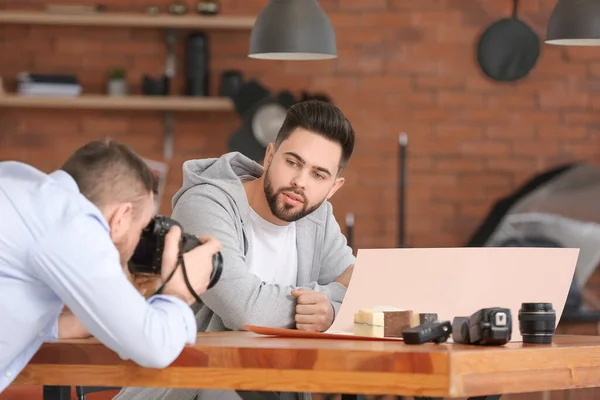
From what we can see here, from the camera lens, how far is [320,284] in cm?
260

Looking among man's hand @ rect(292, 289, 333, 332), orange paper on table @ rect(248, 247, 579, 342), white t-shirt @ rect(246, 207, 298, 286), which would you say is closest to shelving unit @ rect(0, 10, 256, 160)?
white t-shirt @ rect(246, 207, 298, 286)

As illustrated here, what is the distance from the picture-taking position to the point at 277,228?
251 cm

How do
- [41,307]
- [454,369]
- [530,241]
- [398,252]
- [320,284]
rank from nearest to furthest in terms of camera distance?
[454,369] → [41,307] → [398,252] → [320,284] → [530,241]

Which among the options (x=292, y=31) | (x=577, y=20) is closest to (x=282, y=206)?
(x=292, y=31)

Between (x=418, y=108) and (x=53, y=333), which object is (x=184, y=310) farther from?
(x=418, y=108)

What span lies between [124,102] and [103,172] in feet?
11.2

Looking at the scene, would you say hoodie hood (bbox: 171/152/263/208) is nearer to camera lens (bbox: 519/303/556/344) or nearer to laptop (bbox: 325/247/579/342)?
laptop (bbox: 325/247/579/342)

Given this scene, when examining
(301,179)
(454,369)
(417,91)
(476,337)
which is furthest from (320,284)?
(417,91)

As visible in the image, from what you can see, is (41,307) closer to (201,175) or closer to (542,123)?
(201,175)

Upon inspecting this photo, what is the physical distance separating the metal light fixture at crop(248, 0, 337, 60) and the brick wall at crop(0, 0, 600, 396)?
5.55 ft

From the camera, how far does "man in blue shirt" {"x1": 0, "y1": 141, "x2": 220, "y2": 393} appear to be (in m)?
1.54

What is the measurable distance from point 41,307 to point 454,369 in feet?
2.10

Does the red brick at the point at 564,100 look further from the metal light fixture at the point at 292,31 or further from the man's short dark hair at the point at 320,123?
the man's short dark hair at the point at 320,123

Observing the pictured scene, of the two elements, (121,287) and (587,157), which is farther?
(587,157)
